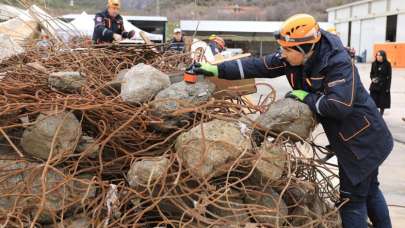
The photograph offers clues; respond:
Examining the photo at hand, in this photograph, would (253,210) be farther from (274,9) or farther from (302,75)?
(274,9)

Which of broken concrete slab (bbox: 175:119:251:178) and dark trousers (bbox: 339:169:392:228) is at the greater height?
broken concrete slab (bbox: 175:119:251:178)

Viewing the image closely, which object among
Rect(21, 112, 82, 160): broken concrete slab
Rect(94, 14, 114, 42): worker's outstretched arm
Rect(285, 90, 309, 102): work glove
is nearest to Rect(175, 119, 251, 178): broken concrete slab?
Rect(285, 90, 309, 102): work glove

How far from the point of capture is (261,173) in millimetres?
3074

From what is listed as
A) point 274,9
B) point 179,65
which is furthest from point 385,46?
point 274,9

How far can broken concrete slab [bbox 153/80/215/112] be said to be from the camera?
10.8ft

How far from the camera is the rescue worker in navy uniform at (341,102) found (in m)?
3.10

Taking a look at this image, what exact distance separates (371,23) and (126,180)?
5025 cm

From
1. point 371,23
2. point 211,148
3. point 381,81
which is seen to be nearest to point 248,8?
point 371,23

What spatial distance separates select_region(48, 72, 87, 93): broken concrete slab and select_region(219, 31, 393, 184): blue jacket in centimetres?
140

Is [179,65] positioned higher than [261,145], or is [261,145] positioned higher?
[179,65]

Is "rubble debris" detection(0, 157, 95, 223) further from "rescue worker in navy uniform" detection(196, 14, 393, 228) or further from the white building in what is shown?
the white building

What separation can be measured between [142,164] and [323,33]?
1.36m

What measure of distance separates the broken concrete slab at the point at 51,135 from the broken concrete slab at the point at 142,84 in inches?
16.0

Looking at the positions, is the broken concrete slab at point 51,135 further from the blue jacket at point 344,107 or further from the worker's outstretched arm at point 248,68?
the blue jacket at point 344,107
